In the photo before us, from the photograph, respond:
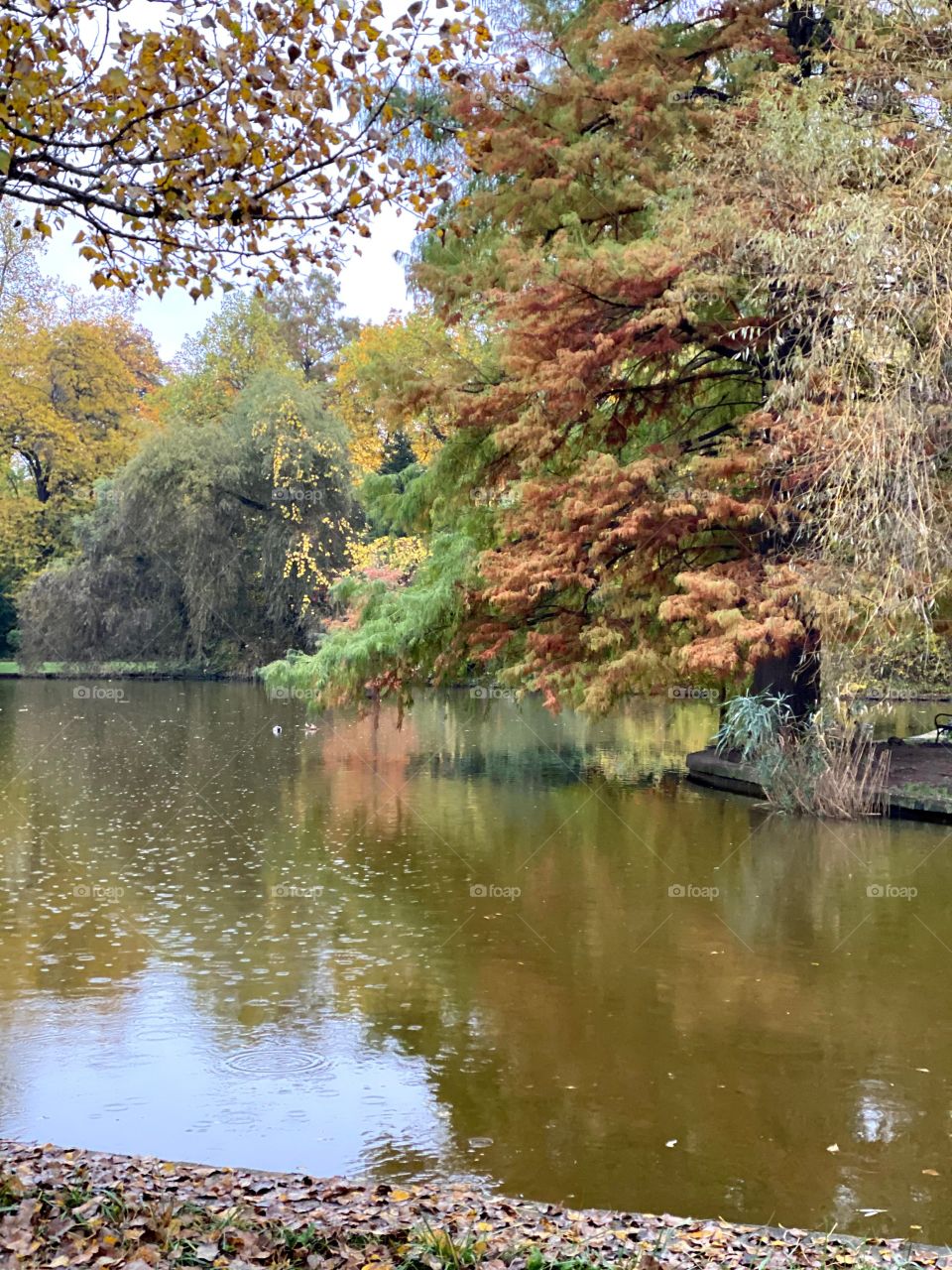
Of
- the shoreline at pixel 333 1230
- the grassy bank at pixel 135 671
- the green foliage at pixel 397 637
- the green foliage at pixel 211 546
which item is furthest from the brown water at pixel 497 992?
the grassy bank at pixel 135 671

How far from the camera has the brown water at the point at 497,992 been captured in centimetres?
524

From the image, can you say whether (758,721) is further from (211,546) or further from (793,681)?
(211,546)

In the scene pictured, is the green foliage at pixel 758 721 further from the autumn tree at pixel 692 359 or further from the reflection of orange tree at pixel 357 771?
the reflection of orange tree at pixel 357 771

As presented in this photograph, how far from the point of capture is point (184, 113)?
523 centimetres

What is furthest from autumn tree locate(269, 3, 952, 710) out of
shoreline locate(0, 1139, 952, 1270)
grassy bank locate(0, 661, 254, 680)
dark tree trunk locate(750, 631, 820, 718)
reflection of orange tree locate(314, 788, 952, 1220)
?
grassy bank locate(0, 661, 254, 680)

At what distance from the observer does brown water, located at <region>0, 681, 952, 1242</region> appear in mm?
5238

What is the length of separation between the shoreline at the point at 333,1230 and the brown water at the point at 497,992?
2.43ft

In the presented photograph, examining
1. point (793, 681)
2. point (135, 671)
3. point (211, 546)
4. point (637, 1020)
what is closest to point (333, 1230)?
point (637, 1020)

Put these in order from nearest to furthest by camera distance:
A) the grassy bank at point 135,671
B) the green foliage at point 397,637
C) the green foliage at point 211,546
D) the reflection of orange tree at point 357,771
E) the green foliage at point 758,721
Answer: the green foliage at point 758,721 < the reflection of orange tree at point 357,771 < the green foliage at point 397,637 < the green foliage at point 211,546 < the grassy bank at point 135,671

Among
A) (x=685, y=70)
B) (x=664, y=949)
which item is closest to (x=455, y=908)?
(x=664, y=949)

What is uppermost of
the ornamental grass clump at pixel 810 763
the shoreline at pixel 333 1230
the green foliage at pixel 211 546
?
the green foliage at pixel 211 546

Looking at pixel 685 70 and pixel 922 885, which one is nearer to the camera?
pixel 922 885

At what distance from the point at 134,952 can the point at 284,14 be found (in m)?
5.57

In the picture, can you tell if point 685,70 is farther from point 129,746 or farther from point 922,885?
point 129,746
